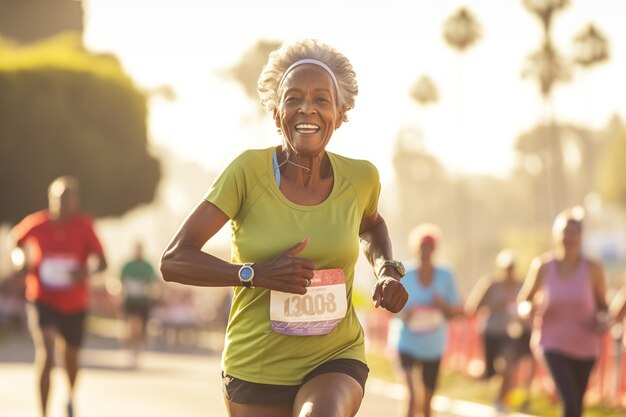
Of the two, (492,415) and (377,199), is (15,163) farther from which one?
(377,199)

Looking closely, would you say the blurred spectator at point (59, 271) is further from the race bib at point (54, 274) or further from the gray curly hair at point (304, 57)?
the gray curly hair at point (304, 57)

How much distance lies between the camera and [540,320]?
34.0ft

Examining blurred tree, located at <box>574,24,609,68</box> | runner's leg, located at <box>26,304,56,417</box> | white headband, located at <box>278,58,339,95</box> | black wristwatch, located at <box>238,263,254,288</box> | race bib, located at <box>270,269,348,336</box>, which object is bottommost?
runner's leg, located at <box>26,304,56,417</box>

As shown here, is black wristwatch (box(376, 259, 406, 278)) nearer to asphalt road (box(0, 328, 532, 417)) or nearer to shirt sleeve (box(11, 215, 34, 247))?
A: shirt sleeve (box(11, 215, 34, 247))

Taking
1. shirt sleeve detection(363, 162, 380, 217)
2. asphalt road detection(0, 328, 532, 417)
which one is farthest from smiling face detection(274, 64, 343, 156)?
asphalt road detection(0, 328, 532, 417)

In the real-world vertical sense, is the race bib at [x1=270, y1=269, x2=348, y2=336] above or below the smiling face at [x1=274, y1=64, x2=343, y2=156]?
below

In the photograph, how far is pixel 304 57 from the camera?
17.8 ft

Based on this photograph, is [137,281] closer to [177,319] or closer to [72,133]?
[177,319]

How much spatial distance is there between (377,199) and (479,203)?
141 metres

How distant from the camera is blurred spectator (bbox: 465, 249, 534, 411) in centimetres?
1555

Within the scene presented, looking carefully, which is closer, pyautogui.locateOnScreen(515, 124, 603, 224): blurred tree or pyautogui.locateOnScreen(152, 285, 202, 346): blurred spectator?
pyautogui.locateOnScreen(152, 285, 202, 346): blurred spectator

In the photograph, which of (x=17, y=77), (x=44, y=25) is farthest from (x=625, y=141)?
(x=17, y=77)

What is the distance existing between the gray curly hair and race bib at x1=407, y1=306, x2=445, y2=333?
21.5 feet

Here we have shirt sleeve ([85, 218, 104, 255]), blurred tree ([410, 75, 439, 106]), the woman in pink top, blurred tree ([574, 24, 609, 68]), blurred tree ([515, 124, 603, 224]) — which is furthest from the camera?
blurred tree ([515, 124, 603, 224])
